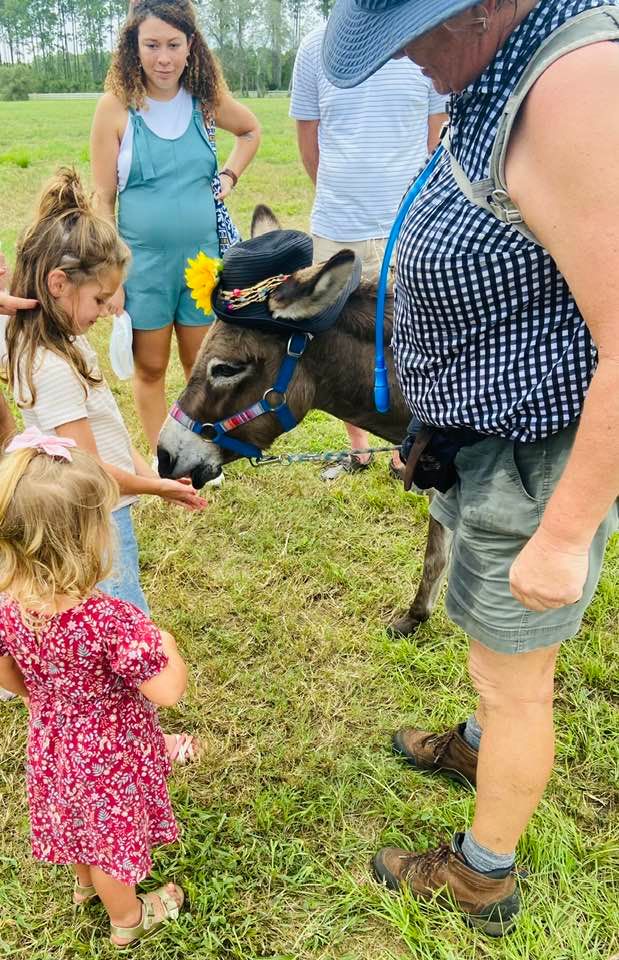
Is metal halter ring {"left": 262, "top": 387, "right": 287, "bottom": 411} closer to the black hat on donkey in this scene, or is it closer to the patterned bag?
the black hat on donkey

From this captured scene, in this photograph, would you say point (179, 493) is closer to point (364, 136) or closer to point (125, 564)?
point (125, 564)

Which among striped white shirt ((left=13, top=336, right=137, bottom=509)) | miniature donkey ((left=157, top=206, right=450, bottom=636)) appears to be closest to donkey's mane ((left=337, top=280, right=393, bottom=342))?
miniature donkey ((left=157, top=206, right=450, bottom=636))

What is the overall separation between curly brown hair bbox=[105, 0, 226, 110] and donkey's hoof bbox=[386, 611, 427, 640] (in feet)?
9.97

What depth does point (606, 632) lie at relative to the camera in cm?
342

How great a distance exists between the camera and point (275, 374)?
9.37ft

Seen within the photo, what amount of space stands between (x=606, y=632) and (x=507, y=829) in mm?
1667

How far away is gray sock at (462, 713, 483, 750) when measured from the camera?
2.67 metres

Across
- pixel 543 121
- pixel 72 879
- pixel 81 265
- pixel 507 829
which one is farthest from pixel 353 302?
pixel 72 879

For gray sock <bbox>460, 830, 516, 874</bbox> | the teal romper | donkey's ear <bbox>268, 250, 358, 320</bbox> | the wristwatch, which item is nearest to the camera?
gray sock <bbox>460, 830, 516, 874</bbox>

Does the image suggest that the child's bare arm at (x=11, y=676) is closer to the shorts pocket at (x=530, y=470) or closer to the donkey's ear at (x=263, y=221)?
the shorts pocket at (x=530, y=470)

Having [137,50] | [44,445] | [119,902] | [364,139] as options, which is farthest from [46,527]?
[364,139]

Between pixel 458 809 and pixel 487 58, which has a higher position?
pixel 487 58

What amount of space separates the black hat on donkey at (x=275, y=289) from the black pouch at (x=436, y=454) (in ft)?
2.80

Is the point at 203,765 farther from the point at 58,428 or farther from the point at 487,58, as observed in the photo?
the point at 487,58
